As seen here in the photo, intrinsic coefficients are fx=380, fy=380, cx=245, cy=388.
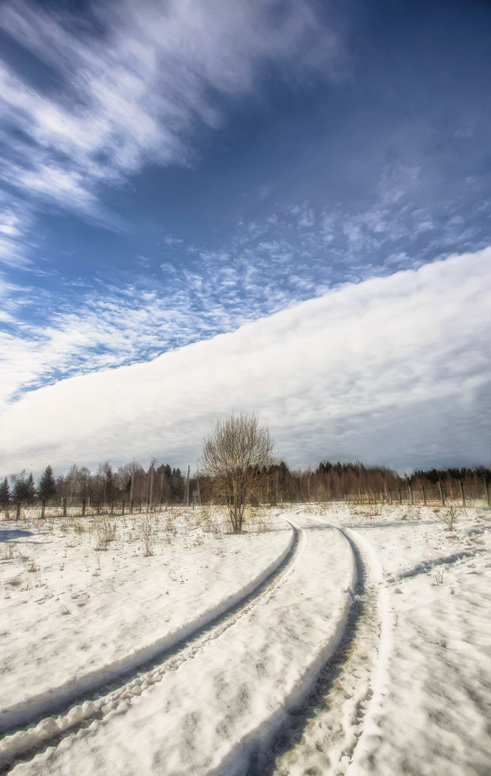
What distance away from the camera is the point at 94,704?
11.8ft

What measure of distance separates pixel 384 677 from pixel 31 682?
3.67 metres

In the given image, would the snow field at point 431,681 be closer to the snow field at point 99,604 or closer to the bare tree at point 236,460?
the snow field at point 99,604

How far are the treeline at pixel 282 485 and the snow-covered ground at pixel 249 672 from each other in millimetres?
41281

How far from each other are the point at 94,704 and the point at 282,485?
61614mm

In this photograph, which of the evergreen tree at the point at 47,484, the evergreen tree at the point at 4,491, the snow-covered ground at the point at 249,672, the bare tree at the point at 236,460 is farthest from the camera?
the evergreen tree at the point at 47,484

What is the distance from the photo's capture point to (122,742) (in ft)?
9.88

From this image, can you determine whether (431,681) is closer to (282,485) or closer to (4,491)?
(282,485)

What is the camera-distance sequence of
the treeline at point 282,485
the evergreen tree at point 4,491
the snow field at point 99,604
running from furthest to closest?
the evergreen tree at point 4,491
the treeline at point 282,485
the snow field at point 99,604

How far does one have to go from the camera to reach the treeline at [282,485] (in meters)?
52.8

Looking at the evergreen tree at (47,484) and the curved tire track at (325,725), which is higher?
the evergreen tree at (47,484)

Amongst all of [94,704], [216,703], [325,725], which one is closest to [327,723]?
[325,725]

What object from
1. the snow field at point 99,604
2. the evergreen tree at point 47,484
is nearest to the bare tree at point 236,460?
the snow field at point 99,604

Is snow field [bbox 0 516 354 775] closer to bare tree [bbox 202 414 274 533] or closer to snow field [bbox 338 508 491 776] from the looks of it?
snow field [bbox 338 508 491 776]

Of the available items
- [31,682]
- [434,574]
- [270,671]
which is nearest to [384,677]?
Result: [270,671]
